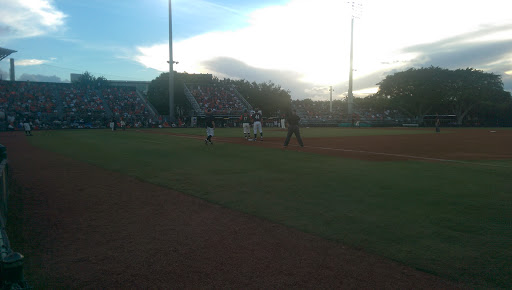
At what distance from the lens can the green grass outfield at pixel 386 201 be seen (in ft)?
11.7

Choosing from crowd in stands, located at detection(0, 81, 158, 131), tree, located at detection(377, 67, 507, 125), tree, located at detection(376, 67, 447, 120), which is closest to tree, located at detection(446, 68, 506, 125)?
tree, located at detection(377, 67, 507, 125)

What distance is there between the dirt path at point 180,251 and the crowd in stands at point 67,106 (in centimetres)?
3512

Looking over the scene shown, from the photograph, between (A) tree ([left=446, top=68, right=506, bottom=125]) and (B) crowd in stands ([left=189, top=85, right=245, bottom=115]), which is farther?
(A) tree ([left=446, top=68, right=506, bottom=125])

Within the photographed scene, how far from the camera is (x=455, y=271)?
10.4 feet

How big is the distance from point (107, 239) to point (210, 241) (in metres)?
1.29

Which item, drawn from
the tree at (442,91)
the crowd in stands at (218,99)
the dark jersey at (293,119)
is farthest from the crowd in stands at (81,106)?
the tree at (442,91)

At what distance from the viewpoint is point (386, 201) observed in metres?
5.72

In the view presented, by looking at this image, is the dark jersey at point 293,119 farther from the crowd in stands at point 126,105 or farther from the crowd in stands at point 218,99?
the crowd in stands at point 218,99

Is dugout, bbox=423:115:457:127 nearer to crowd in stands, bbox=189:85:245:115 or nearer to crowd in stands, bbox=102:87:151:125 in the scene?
crowd in stands, bbox=189:85:245:115

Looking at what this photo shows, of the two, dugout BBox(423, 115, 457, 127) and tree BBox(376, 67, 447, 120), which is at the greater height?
A: tree BBox(376, 67, 447, 120)

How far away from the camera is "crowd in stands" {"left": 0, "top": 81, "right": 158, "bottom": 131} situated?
4094 centimetres

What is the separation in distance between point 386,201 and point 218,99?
53476mm

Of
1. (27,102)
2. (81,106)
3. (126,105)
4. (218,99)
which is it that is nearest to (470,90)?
(218,99)

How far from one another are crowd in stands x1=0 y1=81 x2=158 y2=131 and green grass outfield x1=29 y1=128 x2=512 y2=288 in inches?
1283
